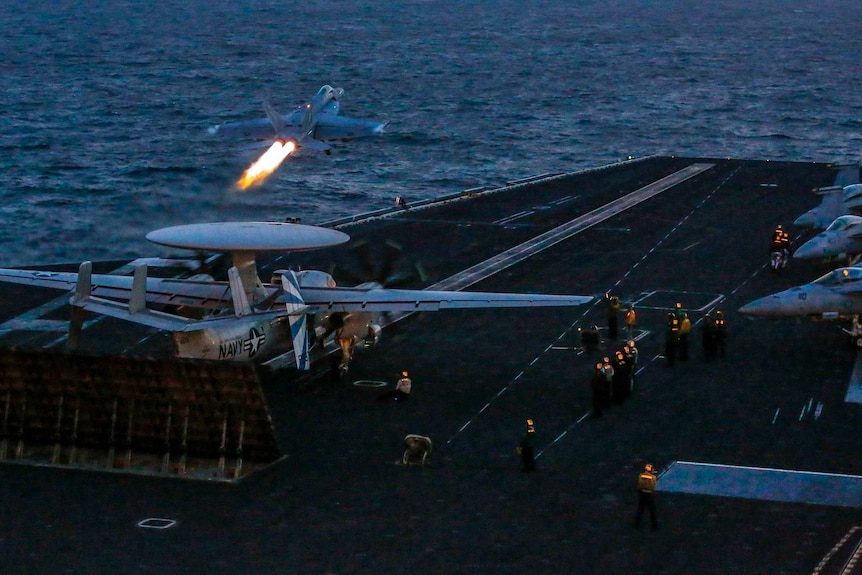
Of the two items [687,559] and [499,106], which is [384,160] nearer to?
[499,106]

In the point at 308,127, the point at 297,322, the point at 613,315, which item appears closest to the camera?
the point at 297,322

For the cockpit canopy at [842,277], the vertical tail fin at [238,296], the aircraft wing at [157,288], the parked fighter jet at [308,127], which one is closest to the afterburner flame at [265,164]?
the parked fighter jet at [308,127]

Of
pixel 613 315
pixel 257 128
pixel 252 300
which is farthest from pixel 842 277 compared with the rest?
pixel 257 128

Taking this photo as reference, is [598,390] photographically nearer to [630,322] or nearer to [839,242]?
[630,322]

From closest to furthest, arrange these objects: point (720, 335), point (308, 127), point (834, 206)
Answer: point (720, 335) < point (834, 206) < point (308, 127)

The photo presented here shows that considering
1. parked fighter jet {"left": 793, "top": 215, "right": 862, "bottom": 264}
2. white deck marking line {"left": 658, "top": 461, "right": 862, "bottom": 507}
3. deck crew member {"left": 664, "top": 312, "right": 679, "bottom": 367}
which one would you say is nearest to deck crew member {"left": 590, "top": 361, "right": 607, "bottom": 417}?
white deck marking line {"left": 658, "top": 461, "right": 862, "bottom": 507}

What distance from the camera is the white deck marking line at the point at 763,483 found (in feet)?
111

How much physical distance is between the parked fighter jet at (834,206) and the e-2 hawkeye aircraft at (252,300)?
24528 millimetres

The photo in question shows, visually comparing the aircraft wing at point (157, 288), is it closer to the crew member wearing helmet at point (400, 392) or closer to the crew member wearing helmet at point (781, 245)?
the crew member wearing helmet at point (400, 392)

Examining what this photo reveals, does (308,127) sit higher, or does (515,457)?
(308,127)

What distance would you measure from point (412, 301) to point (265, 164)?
46633 mm

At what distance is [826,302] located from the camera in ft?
156

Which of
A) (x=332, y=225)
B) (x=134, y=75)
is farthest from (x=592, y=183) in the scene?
(x=134, y=75)

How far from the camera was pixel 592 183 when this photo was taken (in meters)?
Answer: 86.7
